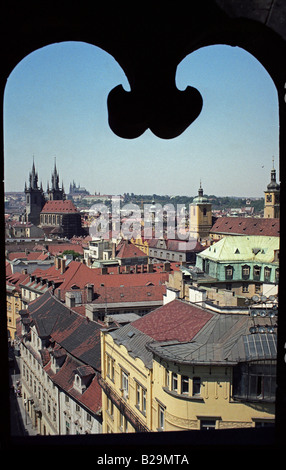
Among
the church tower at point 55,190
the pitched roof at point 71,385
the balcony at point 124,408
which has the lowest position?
the pitched roof at point 71,385

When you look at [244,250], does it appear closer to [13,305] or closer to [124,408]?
[13,305]

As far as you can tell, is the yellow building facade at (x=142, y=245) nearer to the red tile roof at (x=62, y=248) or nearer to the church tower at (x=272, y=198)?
the red tile roof at (x=62, y=248)

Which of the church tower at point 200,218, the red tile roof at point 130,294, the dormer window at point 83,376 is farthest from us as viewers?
the church tower at point 200,218

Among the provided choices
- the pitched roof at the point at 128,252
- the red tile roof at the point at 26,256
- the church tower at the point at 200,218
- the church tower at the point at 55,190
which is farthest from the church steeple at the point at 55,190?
the pitched roof at the point at 128,252

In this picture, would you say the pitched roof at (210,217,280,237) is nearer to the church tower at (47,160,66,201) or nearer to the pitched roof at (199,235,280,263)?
the pitched roof at (199,235,280,263)

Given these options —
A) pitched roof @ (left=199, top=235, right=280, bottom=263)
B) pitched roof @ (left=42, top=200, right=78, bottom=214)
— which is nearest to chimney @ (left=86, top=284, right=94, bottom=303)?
pitched roof @ (left=199, top=235, right=280, bottom=263)

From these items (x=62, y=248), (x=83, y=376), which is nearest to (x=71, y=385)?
(x=83, y=376)
